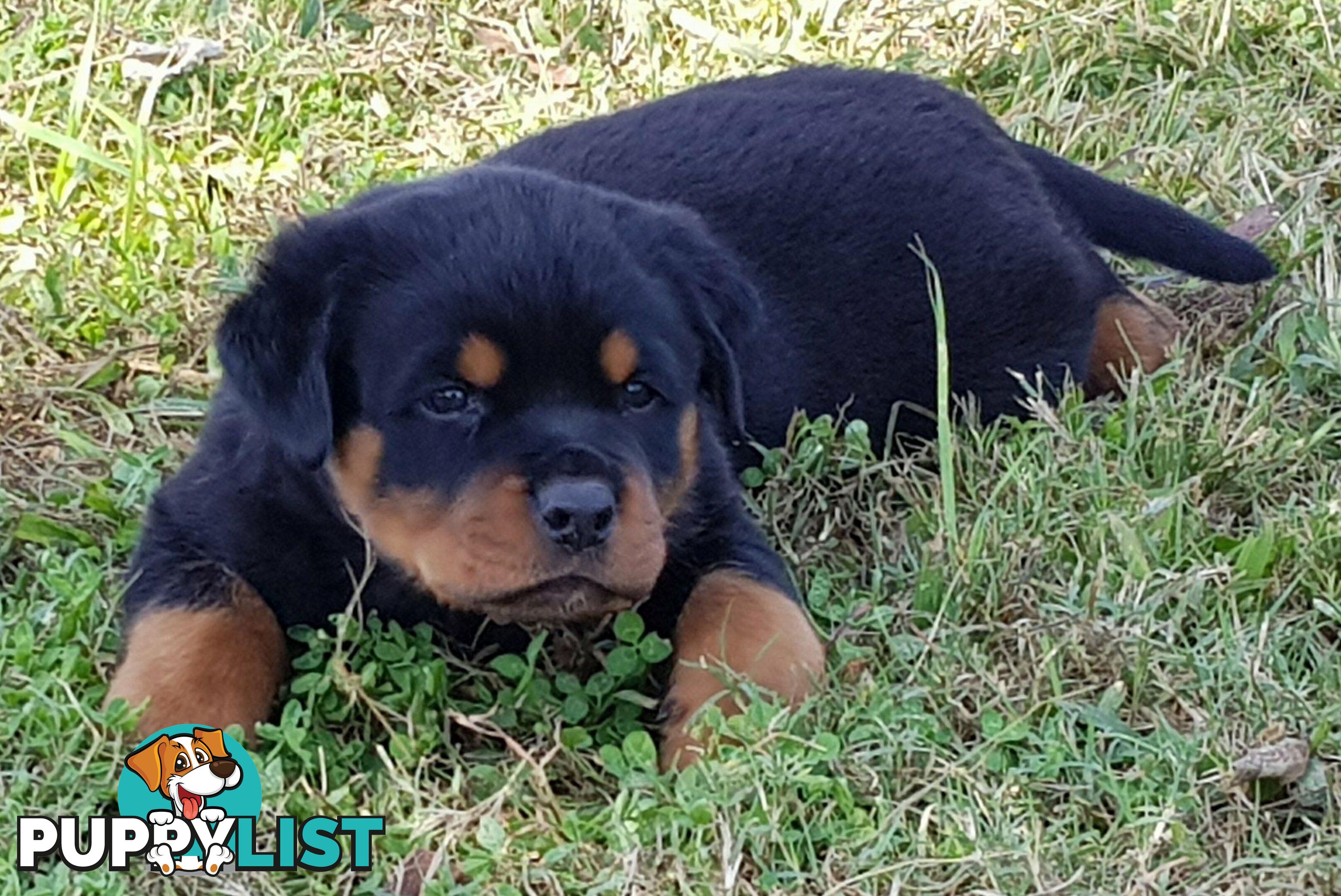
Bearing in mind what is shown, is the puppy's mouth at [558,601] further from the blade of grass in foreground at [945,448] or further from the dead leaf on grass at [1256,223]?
the dead leaf on grass at [1256,223]

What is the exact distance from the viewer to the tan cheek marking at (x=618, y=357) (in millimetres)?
2934

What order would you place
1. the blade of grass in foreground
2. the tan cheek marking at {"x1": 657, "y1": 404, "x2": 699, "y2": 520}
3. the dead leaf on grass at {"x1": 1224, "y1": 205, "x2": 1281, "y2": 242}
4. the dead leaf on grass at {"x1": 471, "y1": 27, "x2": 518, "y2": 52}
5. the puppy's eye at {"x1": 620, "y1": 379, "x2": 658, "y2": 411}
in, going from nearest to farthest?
the puppy's eye at {"x1": 620, "y1": 379, "x2": 658, "y2": 411}
the tan cheek marking at {"x1": 657, "y1": 404, "x2": 699, "y2": 520}
the blade of grass in foreground
the dead leaf on grass at {"x1": 1224, "y1": 205, "x2": 1281, "y2": 242}
the dead leaf on grass at {"x1": 471, "y1": 27, "x2": 518, "y2": 52}

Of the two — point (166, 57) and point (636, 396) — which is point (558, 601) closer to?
point (636, 396)

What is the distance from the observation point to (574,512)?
2.74 metres

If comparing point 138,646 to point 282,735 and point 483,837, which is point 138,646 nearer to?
point 282,735

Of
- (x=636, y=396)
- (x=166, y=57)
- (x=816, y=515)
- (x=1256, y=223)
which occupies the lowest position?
(x=166, y=57)

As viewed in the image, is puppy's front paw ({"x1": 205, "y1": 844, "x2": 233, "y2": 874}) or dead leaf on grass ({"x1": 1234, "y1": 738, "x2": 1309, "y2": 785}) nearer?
puppy's front paw ({"x1": 205, "y1": 844, "x2": 233, "y2": 874})

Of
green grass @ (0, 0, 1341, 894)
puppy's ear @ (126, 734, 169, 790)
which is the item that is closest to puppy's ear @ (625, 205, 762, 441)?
green grass @ (0, 0, 1341, 894)

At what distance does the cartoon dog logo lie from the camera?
2.66 metres

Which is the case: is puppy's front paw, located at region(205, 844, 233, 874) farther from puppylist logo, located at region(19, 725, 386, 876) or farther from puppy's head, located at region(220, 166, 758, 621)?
puppy's head, located at region(220, 166, 758, 621)

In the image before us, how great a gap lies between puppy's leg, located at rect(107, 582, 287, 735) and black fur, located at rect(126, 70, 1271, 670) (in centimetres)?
4

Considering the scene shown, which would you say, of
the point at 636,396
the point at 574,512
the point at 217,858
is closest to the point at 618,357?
the point at 636,396

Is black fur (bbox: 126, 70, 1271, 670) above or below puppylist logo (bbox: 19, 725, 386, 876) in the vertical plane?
above

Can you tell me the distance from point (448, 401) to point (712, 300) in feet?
1.70
